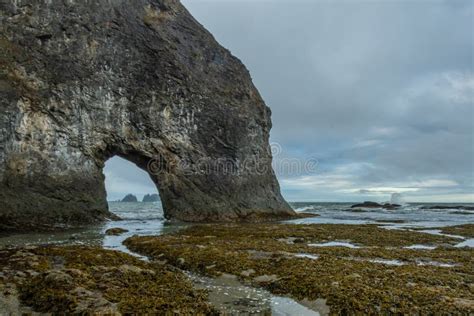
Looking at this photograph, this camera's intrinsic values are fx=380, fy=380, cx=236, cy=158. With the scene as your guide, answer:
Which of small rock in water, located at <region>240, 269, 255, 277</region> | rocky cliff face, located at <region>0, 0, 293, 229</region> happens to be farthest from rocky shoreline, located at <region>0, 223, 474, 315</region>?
rocky cliff face, located at <region>0, 0, 293, 229</region>

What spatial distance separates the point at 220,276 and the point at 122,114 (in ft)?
78.9

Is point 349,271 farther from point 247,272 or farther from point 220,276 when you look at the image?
point 220,276

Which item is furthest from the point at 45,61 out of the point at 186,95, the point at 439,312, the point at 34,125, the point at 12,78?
the point at 439,312

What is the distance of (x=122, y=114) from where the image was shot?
31.7m

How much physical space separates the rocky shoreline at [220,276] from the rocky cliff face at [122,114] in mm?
14298

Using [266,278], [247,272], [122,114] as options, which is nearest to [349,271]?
[266,278]

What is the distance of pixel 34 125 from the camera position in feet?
85.9

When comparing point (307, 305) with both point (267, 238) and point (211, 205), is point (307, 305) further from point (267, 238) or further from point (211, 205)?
point (211, 205)

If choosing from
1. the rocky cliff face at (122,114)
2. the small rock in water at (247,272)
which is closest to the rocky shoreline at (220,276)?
the small rock in water at (247,272)

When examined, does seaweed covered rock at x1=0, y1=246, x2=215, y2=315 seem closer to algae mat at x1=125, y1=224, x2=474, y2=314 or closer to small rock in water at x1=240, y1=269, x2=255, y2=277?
small rock in water at x1=240, y1=269, x2=255, y2=277

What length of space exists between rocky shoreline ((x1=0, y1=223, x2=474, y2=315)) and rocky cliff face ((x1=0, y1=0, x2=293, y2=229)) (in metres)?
14.3

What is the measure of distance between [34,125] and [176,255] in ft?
61.3

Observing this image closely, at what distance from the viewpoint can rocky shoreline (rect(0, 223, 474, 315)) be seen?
7539mm

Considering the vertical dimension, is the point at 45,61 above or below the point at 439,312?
above
